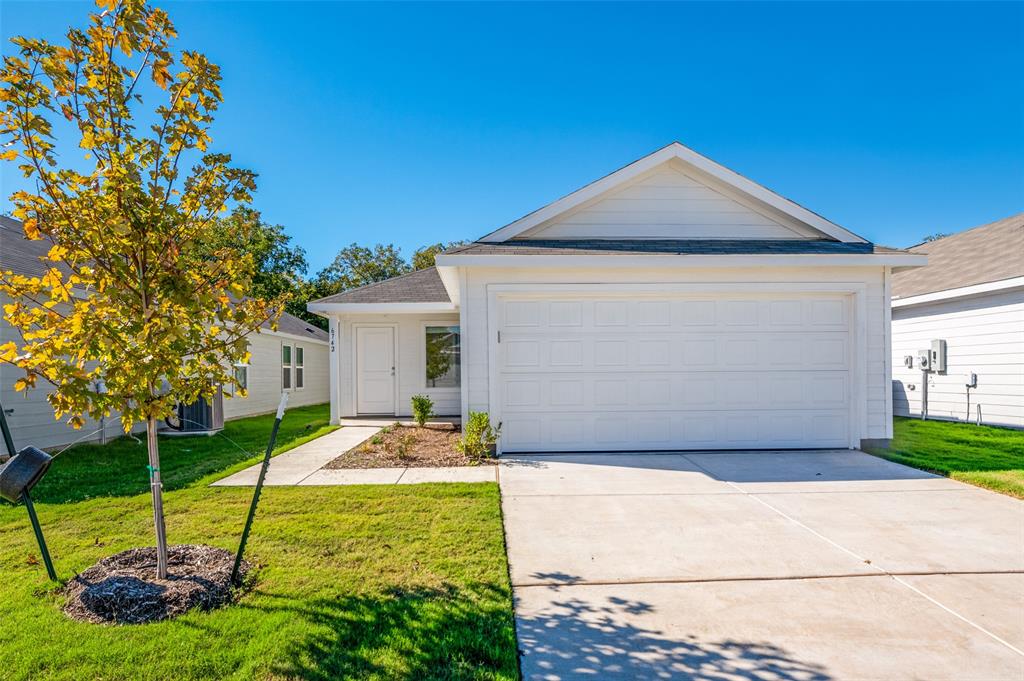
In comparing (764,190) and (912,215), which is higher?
(912,215)

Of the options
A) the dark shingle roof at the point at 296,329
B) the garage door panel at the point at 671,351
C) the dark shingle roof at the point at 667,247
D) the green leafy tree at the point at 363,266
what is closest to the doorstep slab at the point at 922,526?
the garage door panel at the point at 671,351

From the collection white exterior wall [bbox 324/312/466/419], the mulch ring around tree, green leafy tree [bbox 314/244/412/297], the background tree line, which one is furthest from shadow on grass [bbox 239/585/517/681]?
green leafy tree [bbox 314/244/412/297]

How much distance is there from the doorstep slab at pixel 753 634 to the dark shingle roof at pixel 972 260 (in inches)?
390

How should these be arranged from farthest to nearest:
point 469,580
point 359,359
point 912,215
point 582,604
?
1. point 912,215
2. point 359,359
3. point 469,580
4. point 582,604

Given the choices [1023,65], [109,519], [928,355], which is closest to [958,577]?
[109,519]

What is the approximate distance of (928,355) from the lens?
1096 cm

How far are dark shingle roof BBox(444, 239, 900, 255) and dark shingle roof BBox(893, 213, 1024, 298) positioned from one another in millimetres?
4530

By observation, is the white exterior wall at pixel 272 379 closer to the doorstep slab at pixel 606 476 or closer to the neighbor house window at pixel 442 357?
the neighbor house window at pixel 442 357

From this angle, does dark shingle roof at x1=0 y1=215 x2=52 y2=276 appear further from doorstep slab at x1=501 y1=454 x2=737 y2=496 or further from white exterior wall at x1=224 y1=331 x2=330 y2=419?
doorstep slab at x1=501 y1=454 x2=737 y2=496

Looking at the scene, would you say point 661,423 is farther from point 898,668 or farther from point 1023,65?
point 1023,65

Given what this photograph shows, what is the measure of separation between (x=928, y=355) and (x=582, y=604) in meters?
12.1

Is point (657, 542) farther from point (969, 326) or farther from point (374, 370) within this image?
point (969, 326)

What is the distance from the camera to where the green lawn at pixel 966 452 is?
568 cm

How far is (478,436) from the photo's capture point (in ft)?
22.3
